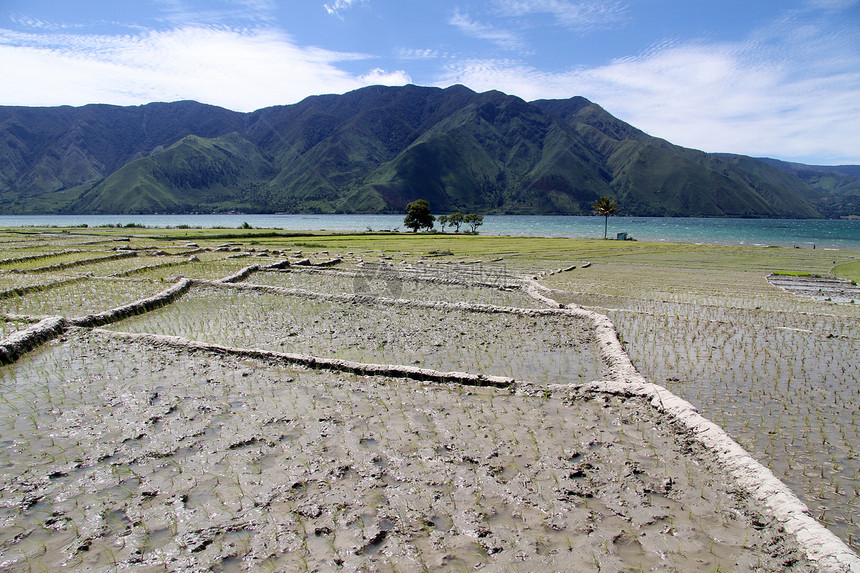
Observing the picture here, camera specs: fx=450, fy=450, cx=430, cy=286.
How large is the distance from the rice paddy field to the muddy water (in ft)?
0.09

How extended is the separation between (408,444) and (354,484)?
114 centimetres

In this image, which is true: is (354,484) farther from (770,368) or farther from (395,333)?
(770,368)

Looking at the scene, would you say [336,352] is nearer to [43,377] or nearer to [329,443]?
[329,443]

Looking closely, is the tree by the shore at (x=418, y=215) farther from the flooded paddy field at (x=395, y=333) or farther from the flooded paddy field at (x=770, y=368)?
the flooded paddy field at (x=395, y=333)

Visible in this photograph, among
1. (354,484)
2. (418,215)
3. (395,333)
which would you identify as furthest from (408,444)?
(418,215)

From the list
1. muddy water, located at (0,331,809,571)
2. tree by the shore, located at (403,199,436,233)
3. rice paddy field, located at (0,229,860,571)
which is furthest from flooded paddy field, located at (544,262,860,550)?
tree by the shore, located at (403,199,436,233)

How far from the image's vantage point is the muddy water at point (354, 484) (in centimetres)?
415

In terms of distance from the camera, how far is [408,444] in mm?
6176

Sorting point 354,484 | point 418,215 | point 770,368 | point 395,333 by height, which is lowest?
point 354,484

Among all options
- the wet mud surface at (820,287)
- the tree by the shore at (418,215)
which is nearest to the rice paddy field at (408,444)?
the wet mud surface at (820,287)

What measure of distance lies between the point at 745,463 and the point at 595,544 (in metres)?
2.58

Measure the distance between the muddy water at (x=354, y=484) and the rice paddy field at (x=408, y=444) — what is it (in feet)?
0.09

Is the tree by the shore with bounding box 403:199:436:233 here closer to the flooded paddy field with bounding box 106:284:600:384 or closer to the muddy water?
the flooded paddy field with bounding box 106:284:600:384

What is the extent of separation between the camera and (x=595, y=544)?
431cm
